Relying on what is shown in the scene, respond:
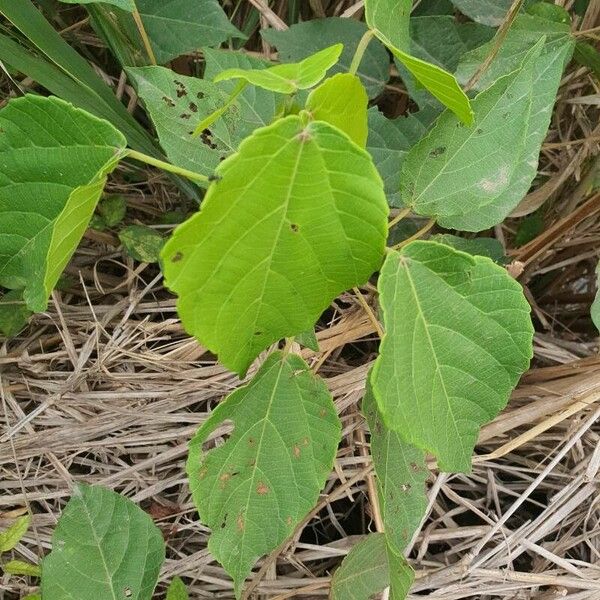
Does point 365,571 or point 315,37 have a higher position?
point 315,37

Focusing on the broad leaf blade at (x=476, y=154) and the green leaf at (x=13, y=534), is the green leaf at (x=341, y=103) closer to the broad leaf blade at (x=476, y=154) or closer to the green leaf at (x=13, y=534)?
the broad leaf blade at (x=476, y=154)

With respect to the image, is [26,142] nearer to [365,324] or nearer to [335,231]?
[335,231]

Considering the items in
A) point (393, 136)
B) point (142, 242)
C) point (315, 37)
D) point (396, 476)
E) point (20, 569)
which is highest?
point (315, 37)

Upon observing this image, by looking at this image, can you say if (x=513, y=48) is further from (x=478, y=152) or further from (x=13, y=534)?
(x=13, y=534)

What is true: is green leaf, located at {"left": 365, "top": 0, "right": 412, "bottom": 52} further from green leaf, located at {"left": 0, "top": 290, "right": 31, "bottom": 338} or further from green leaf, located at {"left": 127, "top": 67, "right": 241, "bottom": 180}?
green leaf, located at {"left": 0, "top": 290, "right": 31, "bottom": 338}

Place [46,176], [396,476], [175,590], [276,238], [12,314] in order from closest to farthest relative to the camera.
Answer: [276,238] < [46,176] < [396,476] < [175,590] < [12,314]

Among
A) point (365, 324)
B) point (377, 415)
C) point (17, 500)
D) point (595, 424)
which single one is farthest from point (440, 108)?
point (17, 500)

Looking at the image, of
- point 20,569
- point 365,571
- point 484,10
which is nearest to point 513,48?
point 484,10

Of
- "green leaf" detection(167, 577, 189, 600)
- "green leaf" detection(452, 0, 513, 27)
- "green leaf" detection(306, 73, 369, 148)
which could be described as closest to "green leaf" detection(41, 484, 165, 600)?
"green leaf" detection(167, 577, 189, 600)
